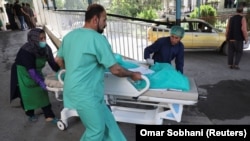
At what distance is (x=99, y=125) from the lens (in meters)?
2.22

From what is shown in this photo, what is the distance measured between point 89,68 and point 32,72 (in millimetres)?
1310

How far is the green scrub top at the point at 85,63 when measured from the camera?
2023 millimetres

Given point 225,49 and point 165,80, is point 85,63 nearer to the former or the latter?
point 165,80

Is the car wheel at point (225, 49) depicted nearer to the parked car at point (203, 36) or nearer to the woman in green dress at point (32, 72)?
the parked car at point (203, 36)

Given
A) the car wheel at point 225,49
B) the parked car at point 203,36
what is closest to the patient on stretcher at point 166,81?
the parked car at point 203,36

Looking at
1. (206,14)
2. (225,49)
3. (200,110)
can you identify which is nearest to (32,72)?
(200,110)

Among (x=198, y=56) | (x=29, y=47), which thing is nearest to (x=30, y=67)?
(x=29, y=47)

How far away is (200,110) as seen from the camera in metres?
3.94

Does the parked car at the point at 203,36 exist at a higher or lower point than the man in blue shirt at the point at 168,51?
lower

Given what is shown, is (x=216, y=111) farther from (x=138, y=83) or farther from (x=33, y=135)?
(x=33, y=135)

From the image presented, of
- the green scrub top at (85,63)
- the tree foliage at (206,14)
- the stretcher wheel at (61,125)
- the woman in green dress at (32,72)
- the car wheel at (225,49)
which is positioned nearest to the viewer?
the green scrub top at (85,63)

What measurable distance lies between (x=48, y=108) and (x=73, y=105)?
1.55 m

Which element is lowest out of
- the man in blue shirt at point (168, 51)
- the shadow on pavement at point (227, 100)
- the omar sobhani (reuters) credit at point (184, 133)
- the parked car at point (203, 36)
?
the shadow on pavement at point (227, 100)

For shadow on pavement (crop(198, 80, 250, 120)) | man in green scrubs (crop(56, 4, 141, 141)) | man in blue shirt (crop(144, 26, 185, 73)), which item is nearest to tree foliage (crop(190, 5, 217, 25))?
shadow on pavement (crop(198, 80, 250, 120))
